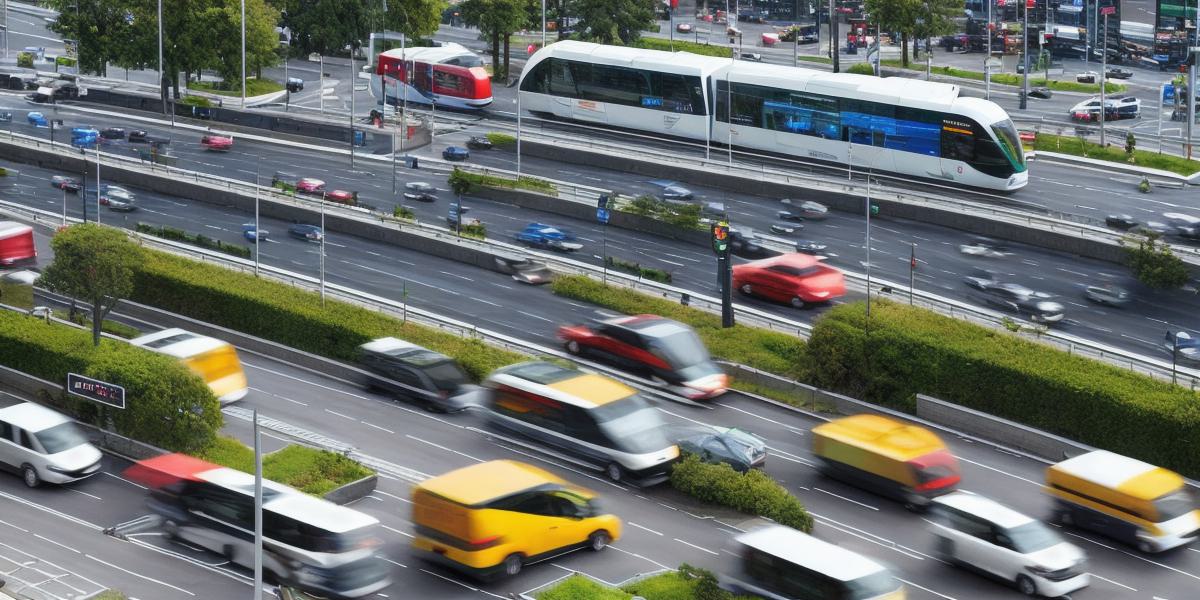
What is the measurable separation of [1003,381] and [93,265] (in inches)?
1157

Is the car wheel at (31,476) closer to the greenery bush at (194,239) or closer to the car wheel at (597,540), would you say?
the car wheel at (597,540)

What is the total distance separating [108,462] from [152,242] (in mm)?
23227

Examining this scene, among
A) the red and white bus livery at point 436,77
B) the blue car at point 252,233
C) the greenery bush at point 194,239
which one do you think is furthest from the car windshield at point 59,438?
the red and white bus livery at point 436,77

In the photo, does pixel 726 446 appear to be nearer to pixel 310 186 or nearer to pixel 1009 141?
pixel 1009 141

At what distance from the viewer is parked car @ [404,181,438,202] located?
74.1 m

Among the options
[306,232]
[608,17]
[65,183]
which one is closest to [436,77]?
[608,17]

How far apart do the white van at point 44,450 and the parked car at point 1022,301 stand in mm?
33626

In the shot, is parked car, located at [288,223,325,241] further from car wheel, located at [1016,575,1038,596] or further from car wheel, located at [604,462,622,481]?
car wheel, located at [1016,575,1038,596]

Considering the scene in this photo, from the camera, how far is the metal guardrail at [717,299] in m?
51.3

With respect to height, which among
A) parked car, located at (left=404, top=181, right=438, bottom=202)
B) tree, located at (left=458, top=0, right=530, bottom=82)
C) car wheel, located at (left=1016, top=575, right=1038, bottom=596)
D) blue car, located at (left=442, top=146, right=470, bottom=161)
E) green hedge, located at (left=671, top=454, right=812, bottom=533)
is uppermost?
tree, located at (left=458, top=0, right=530, bottom=82)

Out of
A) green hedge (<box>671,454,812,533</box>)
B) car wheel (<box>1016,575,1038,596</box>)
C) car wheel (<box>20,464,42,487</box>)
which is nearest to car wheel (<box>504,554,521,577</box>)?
green hedge (<box>671,454,812,533</box>)

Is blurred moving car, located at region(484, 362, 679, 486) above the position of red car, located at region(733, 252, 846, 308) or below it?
→ below

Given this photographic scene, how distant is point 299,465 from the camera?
43344 millimetres

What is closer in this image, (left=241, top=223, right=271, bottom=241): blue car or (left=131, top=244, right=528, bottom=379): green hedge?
(left=131, top=244, right=528, bottom=379): green hedge
